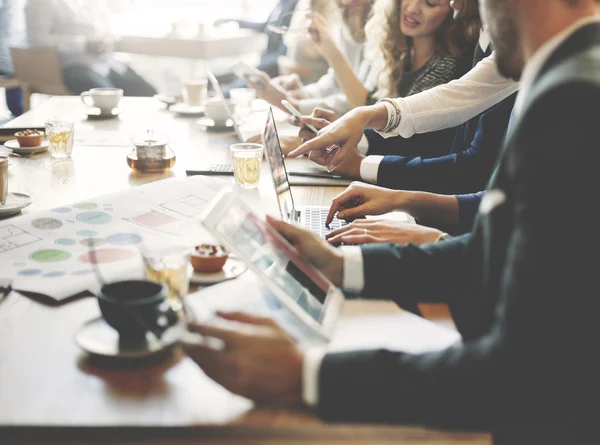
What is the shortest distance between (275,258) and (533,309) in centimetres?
44

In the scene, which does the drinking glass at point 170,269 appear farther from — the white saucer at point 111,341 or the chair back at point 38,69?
the chair back at point 38,69

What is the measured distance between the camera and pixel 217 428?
2.27 feet

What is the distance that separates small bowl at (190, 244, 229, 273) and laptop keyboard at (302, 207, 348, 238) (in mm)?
310

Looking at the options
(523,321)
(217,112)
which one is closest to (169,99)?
(217,112)

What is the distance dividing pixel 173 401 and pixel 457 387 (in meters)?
0.31

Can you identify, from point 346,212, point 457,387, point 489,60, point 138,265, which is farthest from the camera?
point 489,60

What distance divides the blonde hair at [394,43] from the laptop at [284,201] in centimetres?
104

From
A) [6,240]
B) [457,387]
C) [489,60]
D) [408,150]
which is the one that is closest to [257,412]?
[457,387]

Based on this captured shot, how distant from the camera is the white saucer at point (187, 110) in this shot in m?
2.56

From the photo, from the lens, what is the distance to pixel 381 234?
1255mm

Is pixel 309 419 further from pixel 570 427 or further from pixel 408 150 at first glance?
pixel 408 150

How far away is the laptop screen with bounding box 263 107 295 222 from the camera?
52.6 inches

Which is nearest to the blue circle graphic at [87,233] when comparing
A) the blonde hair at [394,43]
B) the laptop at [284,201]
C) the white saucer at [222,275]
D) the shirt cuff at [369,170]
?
the white saucer at [222,275]

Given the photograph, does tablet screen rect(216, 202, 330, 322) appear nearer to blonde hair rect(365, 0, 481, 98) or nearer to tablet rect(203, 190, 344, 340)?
tablet rect(203, 190, 344, 340)
